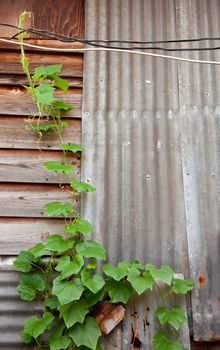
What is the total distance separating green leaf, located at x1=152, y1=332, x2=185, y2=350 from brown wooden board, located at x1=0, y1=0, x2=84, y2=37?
235cm

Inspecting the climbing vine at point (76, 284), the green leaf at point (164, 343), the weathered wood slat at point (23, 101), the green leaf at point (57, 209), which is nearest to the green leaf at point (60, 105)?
the weathered wood slat at point (23, 101)

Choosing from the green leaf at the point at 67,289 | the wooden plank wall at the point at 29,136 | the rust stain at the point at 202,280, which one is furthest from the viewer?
the wooden plank wall at the point at 29,136

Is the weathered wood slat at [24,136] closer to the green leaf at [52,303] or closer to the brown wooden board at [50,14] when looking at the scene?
the brown wooden board at [50,14]

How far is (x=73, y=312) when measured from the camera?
2.25 meters

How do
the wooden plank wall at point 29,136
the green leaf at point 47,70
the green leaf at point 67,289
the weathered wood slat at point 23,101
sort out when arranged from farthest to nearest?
1. the weathered wood slat at point 23,101
2. the green leaf at point 47,70
3. the wooden plank wall at point 29,136
4. the green leaf at point 67,289

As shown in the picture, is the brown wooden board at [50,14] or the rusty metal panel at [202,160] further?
the brown wooden board at [50,14]

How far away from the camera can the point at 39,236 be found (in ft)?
8.50

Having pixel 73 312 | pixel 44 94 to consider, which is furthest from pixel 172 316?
pixel 44 94

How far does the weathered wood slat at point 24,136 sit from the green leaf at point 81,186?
0.38 metres

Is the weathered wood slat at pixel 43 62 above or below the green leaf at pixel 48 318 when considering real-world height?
above

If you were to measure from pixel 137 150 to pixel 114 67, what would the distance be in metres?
0.72

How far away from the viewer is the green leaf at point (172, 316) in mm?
2262

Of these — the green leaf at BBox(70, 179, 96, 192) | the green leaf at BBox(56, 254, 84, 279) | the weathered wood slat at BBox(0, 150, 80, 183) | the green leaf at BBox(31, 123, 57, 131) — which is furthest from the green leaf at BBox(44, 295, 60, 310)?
the green leaf at BBox(31, 123, 57, 131)

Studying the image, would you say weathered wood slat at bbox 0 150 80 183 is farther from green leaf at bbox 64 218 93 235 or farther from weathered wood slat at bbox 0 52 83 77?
weathered wood slat at bbox 0 52 83 77
